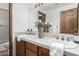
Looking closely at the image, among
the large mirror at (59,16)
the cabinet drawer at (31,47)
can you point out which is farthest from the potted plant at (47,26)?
the cabinet drawer at (31,47)

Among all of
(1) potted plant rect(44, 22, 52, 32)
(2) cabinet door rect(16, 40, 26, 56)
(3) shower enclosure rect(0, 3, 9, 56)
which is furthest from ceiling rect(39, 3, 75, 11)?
(2) cabinet door rect(16, 40, 26, 56)

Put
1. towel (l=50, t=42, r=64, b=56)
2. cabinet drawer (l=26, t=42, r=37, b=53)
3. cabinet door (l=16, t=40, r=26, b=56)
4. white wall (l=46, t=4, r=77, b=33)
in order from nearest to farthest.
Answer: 1. towel (l=50, t=42, r=64, b=56)
2. white wall (l=46, t=4, r=77, b=33)
3. cabinet drawer (l=26, t=42, r=37, b=53)
4. cabinet door (l=16, t=40, r=26, b=56)

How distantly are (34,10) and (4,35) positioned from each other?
2.37 ft

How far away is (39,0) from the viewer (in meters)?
1.76

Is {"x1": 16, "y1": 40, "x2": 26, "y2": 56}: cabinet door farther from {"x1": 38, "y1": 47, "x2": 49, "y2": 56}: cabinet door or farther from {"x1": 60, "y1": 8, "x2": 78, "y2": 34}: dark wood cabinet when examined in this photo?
{"x1": 60, "y1": 8, "x2": 78, "y2": 34}: dark wood cabinet

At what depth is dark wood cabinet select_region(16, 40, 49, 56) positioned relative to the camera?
1.63 metres

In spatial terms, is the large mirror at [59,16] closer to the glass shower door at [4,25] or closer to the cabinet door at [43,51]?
the cabinet door at [43,51]

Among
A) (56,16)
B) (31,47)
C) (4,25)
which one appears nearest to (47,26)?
(56,16)

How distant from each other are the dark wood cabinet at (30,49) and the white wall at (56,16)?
1.39 feet

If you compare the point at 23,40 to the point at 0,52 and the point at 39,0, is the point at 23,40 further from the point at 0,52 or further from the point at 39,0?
the point at 39,0

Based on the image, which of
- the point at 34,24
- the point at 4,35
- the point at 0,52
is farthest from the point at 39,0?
the point at 0,52

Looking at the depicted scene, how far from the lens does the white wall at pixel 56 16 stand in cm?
166

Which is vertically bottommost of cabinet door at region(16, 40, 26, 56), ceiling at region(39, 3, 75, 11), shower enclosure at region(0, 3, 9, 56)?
cabinet door at region(16, 40, 26, 56)

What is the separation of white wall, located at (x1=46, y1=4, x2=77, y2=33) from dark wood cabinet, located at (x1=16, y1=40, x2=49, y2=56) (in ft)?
1.39
